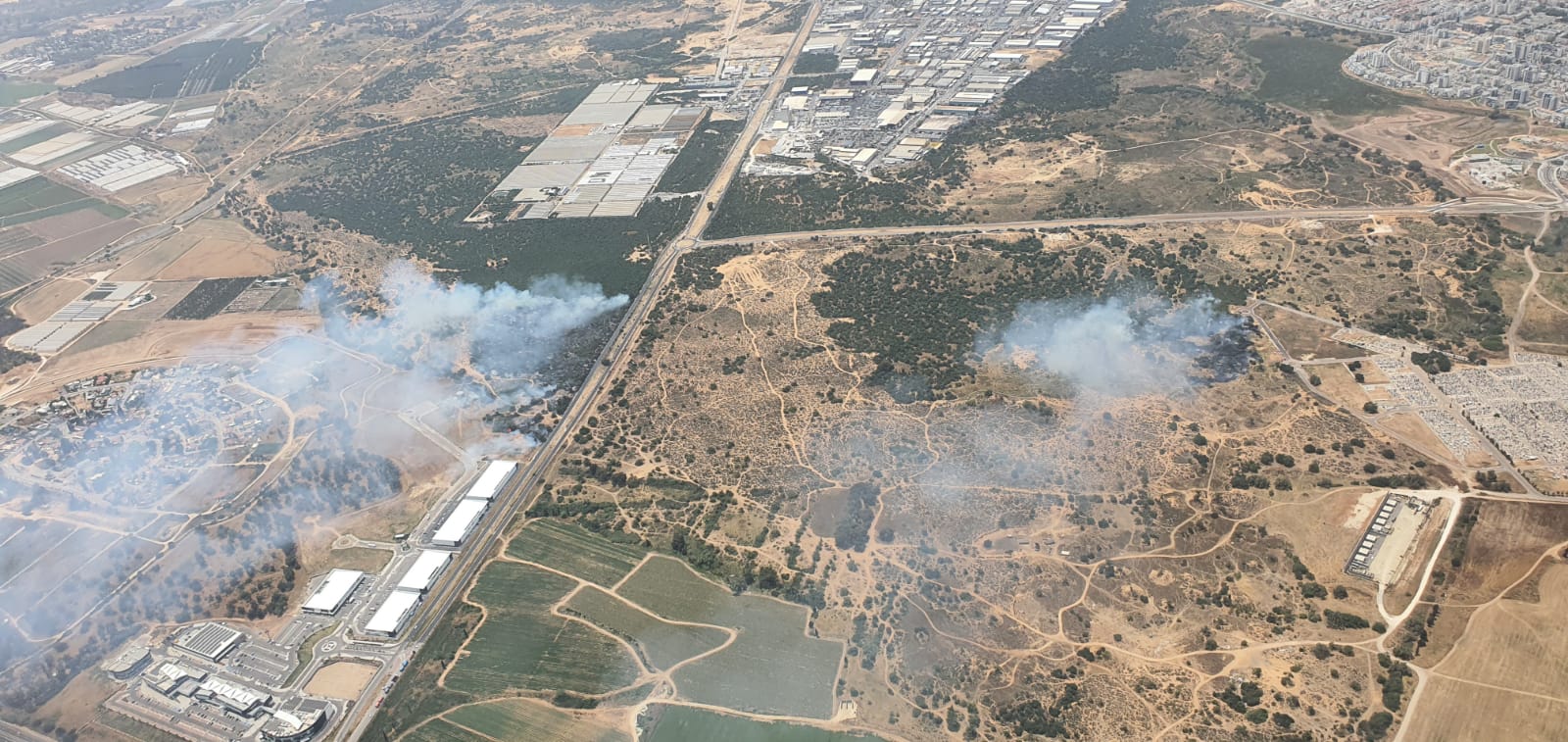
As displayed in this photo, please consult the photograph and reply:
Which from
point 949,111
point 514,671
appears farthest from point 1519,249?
point 514,671

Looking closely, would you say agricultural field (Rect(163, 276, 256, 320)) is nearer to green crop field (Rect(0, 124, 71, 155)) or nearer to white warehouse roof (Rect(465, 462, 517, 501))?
white warehouse roof (Rect(465, 462, 517, 501))

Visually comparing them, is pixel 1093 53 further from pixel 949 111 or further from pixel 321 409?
pixel 321 409

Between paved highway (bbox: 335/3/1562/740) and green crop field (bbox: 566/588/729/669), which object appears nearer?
green crop field (bbox: 566/588/729/669)

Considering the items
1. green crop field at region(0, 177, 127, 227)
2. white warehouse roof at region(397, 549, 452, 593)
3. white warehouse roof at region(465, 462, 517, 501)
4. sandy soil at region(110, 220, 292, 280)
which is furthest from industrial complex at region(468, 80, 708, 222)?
green crop field at region(0, 177, 127, 227)

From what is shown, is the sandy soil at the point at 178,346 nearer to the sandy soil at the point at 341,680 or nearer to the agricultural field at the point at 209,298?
the agricultural field at the point at 209,298

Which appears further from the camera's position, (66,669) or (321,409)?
(321,409)

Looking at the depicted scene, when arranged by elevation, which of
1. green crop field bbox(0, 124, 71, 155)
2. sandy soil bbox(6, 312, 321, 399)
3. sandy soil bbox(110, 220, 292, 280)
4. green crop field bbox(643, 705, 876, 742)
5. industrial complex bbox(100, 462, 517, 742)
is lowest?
green crop field bbox(643, 705, 876, 742)

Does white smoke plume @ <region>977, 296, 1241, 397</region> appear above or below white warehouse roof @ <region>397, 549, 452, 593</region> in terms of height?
below
